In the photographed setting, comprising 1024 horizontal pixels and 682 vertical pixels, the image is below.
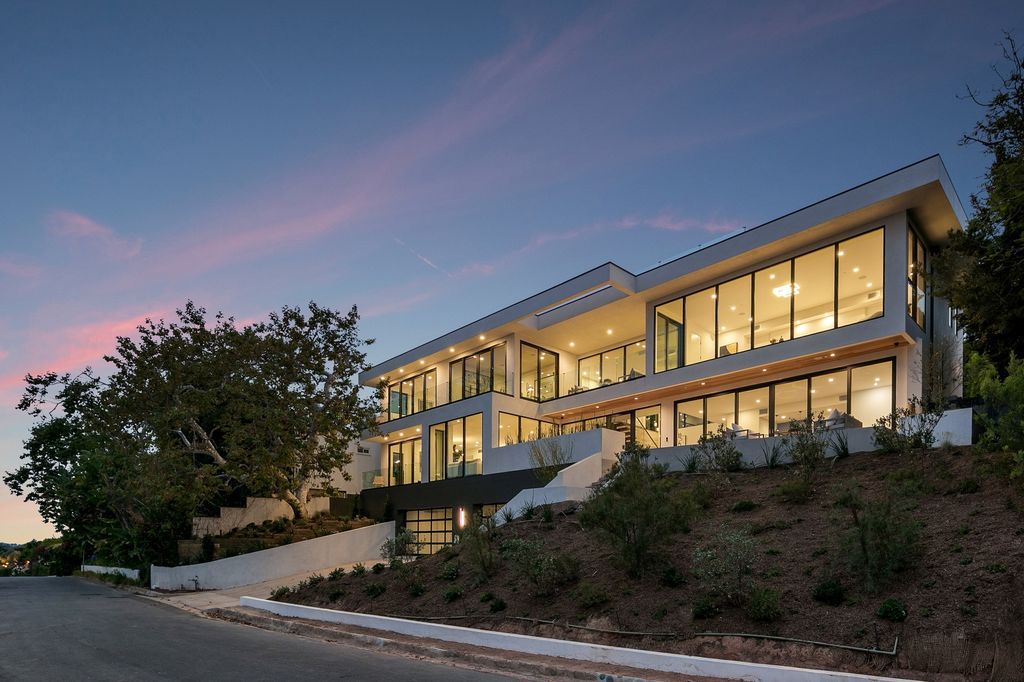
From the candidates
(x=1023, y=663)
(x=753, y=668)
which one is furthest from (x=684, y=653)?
(x=1023, y=663)

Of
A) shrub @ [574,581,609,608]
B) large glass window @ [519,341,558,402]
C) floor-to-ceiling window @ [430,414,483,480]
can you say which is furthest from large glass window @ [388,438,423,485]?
shrub @ [574,581,609,608]

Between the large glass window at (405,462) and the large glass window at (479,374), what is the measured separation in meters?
4.32

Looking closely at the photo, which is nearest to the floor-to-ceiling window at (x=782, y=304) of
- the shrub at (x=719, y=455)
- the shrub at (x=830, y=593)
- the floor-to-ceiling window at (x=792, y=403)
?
the floor-to-ceiling window at (x=792, y=403)

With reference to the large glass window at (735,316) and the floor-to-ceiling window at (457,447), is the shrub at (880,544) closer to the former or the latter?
the large glass window at (735,316)

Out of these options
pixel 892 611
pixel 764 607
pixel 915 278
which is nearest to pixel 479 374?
pixel 915 278

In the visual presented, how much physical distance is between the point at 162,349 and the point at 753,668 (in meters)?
24.2

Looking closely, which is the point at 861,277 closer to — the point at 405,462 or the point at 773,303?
the point at 773,303

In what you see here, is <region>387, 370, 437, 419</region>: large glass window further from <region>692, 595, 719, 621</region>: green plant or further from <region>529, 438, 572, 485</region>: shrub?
<region>692, 595, 719, 621</region>: green plant

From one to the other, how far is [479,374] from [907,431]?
65.7 ft

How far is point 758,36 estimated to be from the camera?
16.8 m

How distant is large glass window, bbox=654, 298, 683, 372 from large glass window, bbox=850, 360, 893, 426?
586 centimetres

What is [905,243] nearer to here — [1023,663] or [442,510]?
[1023,663]

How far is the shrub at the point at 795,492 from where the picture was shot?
13.6 m

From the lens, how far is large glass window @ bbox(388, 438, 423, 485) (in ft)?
116
